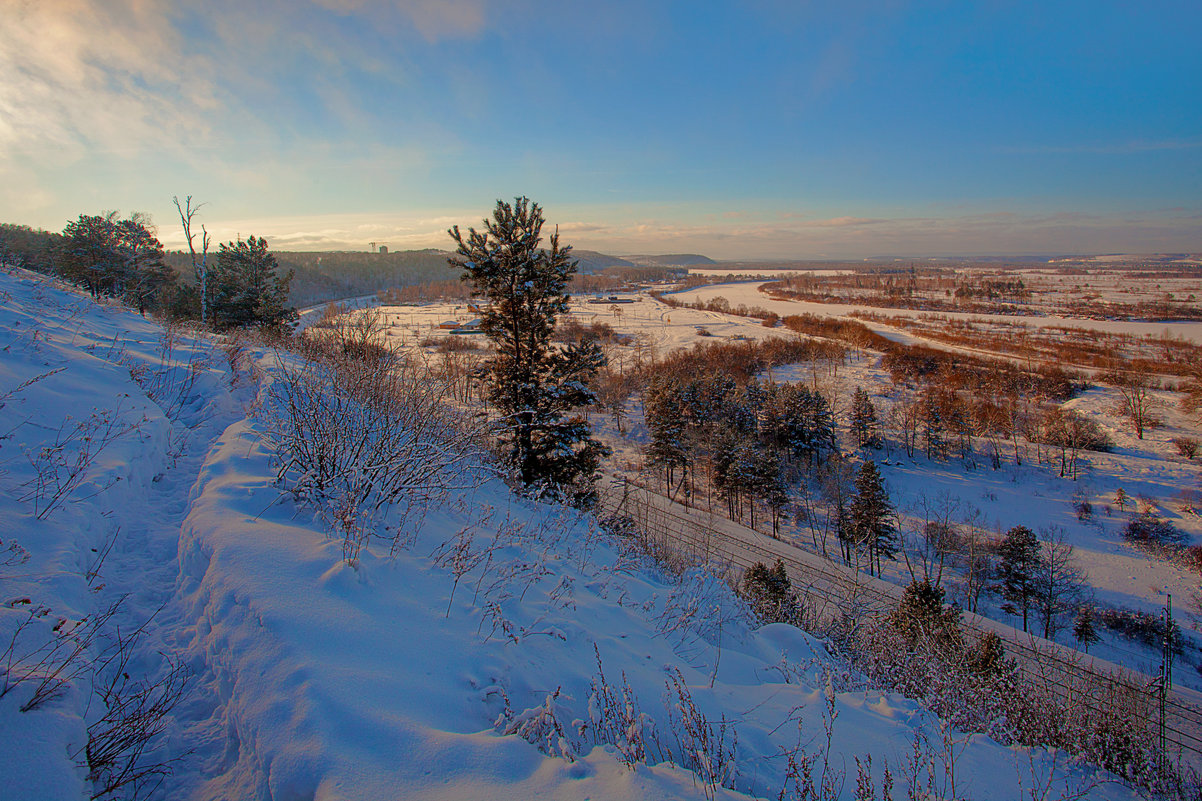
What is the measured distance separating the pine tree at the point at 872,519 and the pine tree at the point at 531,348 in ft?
57.4

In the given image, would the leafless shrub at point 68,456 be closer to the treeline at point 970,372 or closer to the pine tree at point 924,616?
the pine tree at point 924,616

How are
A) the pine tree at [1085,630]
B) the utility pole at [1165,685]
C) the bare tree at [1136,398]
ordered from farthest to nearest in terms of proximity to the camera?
the bare tree at [1136,398] → the pine tree at [1085,630] → the utility pole at [1165,685]

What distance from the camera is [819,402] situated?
37.0m

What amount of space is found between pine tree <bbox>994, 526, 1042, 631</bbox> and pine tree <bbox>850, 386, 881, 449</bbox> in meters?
16.1

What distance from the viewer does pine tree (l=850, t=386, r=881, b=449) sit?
37.8m

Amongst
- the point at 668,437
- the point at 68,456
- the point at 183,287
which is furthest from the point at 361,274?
the point at 68,456

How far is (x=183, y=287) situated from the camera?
27.2 metres

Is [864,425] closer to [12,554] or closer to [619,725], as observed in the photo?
[619,725]

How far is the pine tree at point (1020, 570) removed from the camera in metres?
21.2

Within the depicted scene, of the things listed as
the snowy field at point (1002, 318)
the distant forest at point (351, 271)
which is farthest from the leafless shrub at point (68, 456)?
the snowy field at point (1002, 318)

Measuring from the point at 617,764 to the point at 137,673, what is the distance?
9.44 feet

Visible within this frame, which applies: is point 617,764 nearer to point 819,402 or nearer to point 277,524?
point 277,524

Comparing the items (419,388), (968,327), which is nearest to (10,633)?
(419,388)

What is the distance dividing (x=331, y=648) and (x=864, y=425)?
139 feet
